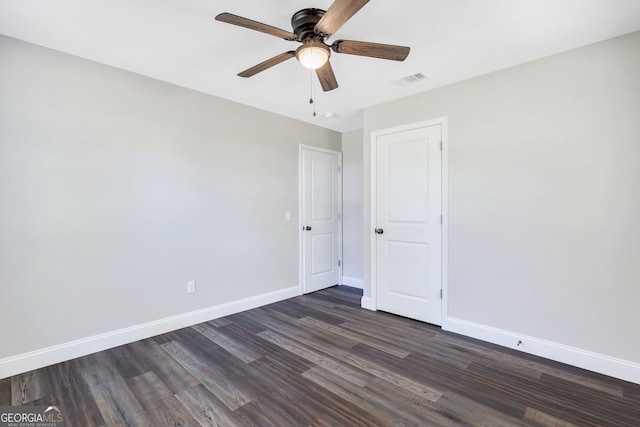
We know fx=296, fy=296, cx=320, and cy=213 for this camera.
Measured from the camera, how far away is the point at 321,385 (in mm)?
2070

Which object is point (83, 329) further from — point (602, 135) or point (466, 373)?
point (602, 135)

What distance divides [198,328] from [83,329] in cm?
95

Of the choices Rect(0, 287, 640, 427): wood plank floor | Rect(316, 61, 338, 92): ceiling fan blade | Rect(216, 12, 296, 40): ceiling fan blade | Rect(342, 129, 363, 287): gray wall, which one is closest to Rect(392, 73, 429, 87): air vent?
Rect(316, 61, 338, 92): ceiling fan blade

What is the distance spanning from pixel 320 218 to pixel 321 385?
2619mm

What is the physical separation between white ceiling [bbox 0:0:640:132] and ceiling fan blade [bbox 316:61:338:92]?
0.31 metres

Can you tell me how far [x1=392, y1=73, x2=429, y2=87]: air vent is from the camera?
2.76 m

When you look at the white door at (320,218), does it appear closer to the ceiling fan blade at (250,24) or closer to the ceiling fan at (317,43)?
the ceiling fan at (317,43)

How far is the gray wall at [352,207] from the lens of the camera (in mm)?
4590

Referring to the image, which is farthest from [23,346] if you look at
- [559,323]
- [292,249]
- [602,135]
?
[602,135]

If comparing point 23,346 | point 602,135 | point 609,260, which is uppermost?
point 602,135

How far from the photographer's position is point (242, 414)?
1.78 meters

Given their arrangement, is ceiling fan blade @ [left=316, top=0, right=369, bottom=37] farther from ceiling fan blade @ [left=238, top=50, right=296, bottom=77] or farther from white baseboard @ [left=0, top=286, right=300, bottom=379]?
white baseboard @ [left=0, top=286, right=300, bottom=379]

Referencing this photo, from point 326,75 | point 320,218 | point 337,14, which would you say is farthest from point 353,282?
point 337,14

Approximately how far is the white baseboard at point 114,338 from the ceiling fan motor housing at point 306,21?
9.21 ft
